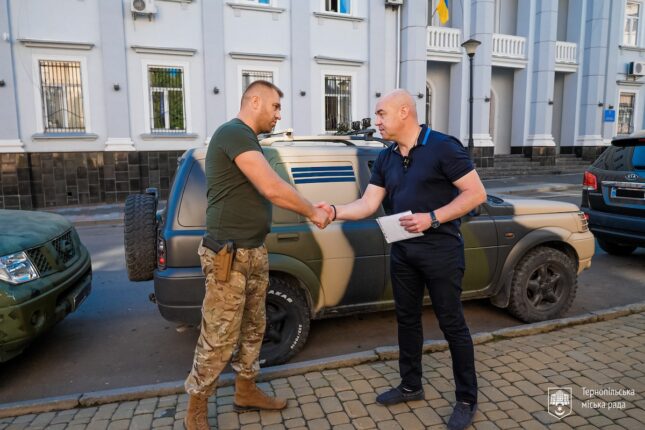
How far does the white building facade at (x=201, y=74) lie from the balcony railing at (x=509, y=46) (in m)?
0.06

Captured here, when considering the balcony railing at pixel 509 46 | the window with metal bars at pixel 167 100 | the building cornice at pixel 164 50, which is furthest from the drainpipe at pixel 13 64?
the balcony railing at pixel 509 46

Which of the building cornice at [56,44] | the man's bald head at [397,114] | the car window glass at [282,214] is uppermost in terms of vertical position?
the building cornice at [56,44]

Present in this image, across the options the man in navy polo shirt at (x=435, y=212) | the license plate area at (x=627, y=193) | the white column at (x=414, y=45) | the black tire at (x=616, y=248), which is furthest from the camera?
the white column at (x=414, y=45)

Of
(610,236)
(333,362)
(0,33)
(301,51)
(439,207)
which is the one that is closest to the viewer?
(439,207)

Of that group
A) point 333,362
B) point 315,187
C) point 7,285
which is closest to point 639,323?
point 333,362

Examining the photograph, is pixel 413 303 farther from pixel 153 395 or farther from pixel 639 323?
pixel 639 323

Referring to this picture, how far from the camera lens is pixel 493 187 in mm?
16234

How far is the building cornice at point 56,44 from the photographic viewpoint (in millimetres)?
12938

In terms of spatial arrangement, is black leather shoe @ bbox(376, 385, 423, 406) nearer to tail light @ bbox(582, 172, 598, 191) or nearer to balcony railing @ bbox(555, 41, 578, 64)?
tail light @ bbox(582, 172, 598, 191)

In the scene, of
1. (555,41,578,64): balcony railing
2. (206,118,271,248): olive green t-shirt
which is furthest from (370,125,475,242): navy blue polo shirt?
(555,41,578,64): balcony railing

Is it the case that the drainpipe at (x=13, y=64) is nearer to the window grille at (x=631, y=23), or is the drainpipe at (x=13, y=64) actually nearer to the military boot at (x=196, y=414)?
the military boot at (x=196, y=414)

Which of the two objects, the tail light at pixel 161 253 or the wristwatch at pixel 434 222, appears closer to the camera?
Answer: the wristwatch at pixel 434 222

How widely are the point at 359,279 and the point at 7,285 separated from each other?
2.54m

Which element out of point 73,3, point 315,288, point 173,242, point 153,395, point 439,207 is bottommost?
point 153,395
